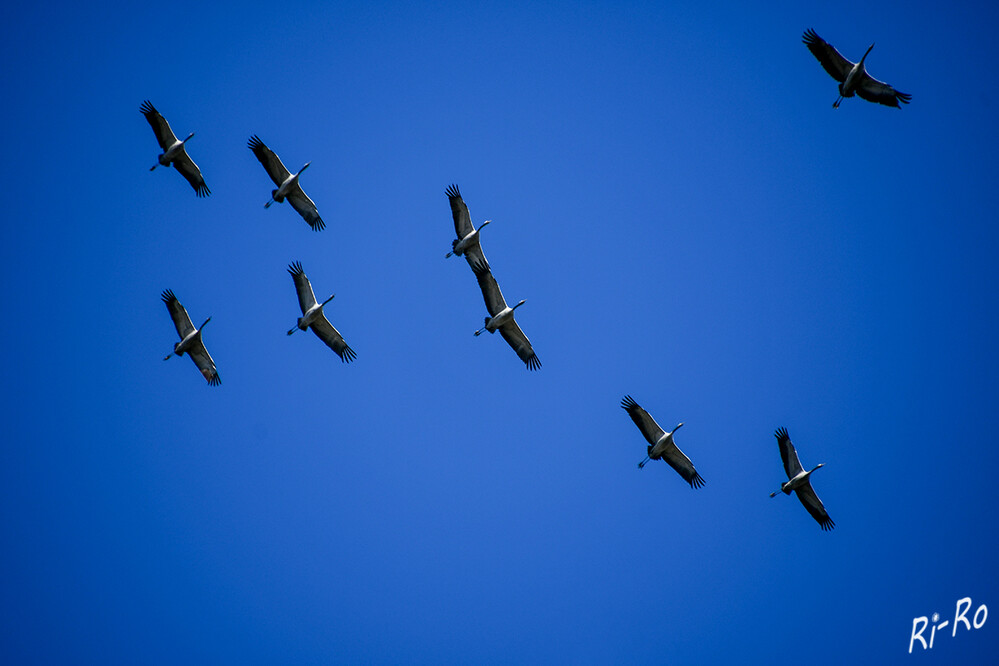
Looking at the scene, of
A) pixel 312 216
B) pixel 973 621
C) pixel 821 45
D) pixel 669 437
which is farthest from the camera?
pixel 973 621

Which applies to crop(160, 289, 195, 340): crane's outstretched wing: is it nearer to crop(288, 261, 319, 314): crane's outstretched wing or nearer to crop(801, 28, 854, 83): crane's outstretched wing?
crop(288, 261, 319, 314): crane's outstretched wing

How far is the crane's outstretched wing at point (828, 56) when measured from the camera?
2389cm

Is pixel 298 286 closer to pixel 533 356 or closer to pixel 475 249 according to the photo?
pixel 475 249

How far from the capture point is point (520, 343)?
28047 millimetres

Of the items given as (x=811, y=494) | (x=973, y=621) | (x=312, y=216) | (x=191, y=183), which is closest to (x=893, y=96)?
(x=811, y=494)

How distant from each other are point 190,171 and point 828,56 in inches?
804

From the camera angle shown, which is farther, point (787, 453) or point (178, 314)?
point (178, 314)

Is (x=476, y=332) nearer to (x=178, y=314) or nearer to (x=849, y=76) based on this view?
(x=178, y=314)

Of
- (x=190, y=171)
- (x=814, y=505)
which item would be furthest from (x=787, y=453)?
(x=190, y=171)

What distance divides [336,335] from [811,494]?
54.3ft

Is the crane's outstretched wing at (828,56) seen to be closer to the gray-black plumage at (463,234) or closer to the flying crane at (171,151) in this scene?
the gray-black plumage at (463,234)

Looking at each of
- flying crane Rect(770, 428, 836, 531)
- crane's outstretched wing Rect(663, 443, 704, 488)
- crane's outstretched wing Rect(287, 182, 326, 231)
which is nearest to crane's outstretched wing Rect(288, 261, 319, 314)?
crane's outstretched wing Rect(287, 182, 326, 231)

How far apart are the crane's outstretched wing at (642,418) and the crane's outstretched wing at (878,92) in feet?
36.4

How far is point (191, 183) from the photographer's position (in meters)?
29.2
